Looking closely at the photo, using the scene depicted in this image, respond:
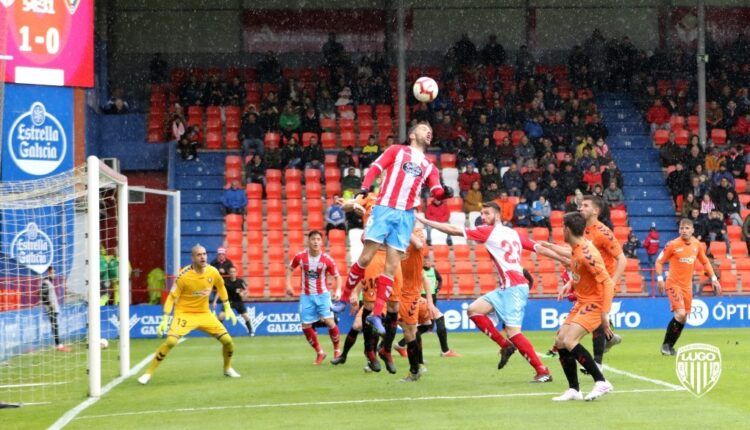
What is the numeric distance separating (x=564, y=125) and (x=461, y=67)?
4415 millimetres

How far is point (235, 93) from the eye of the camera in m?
34.7

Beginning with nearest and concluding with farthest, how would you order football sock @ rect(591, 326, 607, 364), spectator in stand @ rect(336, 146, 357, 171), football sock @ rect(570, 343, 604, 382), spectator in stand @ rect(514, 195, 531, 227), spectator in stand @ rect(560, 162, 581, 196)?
1. football sock @ rect(570, 343, 604, 382)
2. football sock @ rect(591, 326, 607, 364)
3. spectator in stand @ rect(514, 195, 531, 227)
4. spectator in stand @ rect(560, 162, 581, 196)
5. spectator in stand @ rect(336, 146, 357, 171)

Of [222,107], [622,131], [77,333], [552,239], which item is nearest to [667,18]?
[622,131]

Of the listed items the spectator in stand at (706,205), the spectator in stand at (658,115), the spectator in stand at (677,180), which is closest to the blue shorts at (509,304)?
the spectator in stand at (706,205)

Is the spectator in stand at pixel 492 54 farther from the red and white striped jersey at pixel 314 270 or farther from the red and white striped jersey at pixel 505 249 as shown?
the red and white striped jersey at pixel 505 249

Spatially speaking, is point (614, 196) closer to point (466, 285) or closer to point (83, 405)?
point (466, 285)

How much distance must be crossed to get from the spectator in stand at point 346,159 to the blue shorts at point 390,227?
1806 centimetres

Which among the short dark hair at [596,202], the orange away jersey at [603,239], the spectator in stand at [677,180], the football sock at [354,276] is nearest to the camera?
the football sock at [354,276]

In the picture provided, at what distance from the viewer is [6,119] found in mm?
18438

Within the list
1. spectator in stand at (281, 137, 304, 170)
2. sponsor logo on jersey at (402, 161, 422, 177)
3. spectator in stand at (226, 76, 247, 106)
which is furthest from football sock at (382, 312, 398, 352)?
spectator in stand at (226, 76, 247, 106)

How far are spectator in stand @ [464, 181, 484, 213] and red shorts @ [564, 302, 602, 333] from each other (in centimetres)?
1800

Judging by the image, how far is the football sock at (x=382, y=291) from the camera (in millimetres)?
13375

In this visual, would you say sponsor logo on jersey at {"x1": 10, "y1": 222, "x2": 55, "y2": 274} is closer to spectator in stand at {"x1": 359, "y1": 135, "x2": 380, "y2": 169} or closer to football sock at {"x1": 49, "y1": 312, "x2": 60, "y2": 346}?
football sock at {"x1": 49, "y1": 312, "x2": 60, "y2": 346}

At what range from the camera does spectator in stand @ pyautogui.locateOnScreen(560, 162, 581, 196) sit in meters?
30.7
